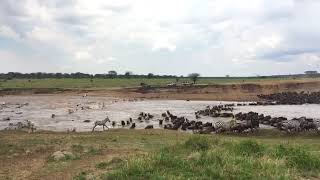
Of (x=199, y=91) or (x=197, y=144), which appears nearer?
(x=197, y=144)

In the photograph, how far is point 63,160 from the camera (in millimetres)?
17703

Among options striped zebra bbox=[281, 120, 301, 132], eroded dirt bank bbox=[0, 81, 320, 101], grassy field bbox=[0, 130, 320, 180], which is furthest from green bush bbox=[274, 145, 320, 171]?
eroded dirt bank bbox=[0, 81, 320, 101]

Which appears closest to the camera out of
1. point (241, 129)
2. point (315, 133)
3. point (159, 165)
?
point (159, 165)

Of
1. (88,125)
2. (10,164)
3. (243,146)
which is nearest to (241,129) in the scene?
(88,125)

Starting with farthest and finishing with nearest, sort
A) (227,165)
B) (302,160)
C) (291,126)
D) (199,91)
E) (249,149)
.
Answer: (199,91), (291,126), (249,149), (302,160), (227,165)

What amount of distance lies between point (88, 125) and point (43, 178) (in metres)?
28.0

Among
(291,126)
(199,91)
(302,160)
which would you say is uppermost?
(302,160)

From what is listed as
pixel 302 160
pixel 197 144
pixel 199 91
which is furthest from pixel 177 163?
pixel 199 91

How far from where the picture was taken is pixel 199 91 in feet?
316

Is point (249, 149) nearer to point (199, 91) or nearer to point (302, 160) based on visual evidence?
point (302, 160)

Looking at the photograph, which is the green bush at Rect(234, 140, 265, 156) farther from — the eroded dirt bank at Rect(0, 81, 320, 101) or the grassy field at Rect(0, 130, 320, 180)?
the eroded dirt bank at Rect(0, 81, 320, 101)

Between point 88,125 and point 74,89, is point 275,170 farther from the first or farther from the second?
point 74,89

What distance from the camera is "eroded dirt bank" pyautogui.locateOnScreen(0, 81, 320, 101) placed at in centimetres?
8969

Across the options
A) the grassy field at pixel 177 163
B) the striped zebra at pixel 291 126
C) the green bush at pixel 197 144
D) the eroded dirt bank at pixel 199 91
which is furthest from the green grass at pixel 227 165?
the eroded dirt bank at pixel 199 91
